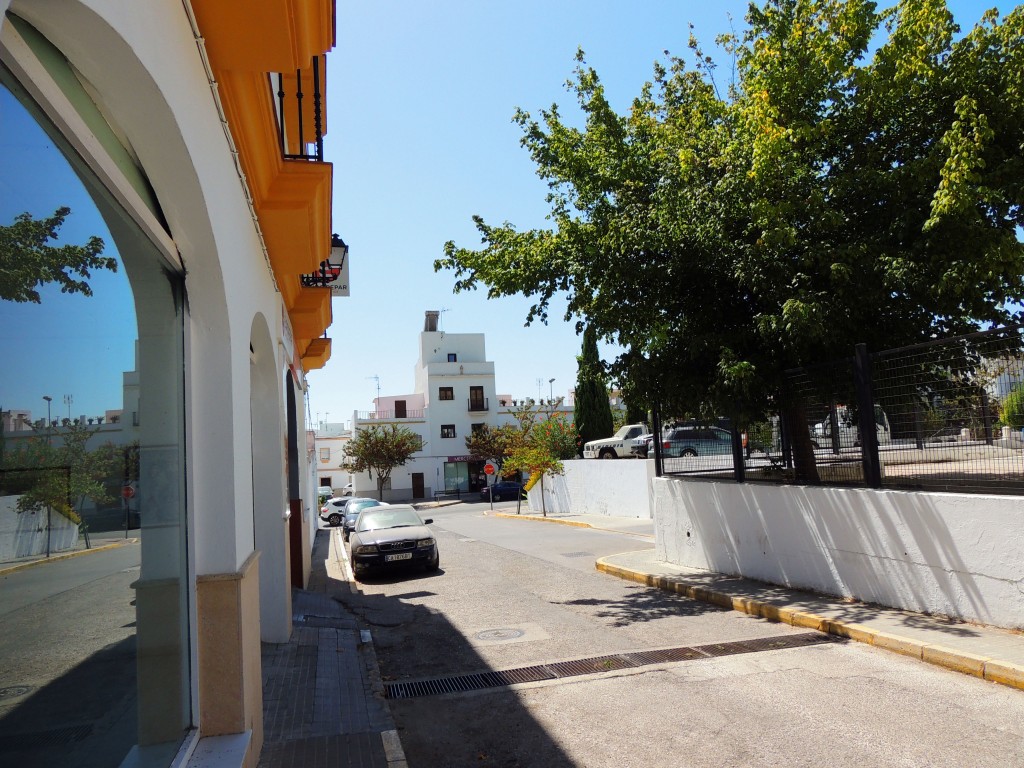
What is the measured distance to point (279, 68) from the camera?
438 centimetres

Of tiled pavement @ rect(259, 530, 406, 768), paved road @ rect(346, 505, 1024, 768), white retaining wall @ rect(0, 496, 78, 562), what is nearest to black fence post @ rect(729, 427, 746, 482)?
paved road @ rect(346, 505, 1024, 768)

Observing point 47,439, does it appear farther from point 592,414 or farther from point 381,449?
point 381,449

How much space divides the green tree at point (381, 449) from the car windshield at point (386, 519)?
126ft

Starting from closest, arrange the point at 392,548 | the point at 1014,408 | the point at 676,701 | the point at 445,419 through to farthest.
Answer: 1. the point at 676,701
2. the point at 1014,408
3. the point at 392,548
4. the point at 445,419

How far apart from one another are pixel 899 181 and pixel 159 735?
31.3ft

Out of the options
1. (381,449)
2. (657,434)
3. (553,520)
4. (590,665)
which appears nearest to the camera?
(590,665)

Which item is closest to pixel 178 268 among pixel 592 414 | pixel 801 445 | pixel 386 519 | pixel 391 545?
pixel 801 445

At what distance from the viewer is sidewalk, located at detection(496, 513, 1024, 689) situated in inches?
235

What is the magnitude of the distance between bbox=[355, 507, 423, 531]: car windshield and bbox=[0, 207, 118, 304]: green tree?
1334 centimetres

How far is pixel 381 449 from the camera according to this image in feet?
180

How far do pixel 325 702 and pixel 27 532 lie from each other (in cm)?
453

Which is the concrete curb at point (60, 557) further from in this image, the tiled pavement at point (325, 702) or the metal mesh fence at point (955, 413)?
the metal mesh fence at point (955, 413)

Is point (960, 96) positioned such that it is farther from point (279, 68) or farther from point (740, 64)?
point (279, 68)

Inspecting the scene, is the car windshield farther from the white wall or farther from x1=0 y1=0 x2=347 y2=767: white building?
x1=0 y1=0 x2=347 y2=767: white building
